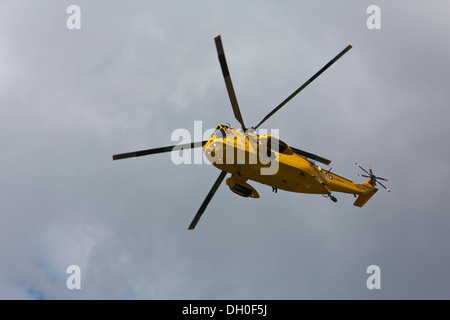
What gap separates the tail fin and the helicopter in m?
5.64

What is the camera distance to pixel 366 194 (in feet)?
140

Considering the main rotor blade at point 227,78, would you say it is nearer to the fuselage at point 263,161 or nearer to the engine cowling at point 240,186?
the fuselage at point 263,161

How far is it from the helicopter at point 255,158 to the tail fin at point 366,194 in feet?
18.5

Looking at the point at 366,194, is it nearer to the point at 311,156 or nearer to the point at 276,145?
the point at 311,156

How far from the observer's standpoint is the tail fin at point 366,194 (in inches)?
1681

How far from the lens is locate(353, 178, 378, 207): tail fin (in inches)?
1681

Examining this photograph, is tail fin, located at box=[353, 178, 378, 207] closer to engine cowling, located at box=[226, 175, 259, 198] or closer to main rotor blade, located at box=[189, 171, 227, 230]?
engine cowling, located at box=[226, 175, 259, 198]

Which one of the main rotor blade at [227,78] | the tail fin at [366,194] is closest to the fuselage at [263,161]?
the main rotor blade at [227,78]

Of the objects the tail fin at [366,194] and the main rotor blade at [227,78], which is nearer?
the main rotor blade at [227,78]
